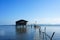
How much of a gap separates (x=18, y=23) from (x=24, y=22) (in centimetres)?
263

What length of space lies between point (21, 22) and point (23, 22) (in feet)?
2.87

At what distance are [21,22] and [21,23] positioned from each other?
0.42 m

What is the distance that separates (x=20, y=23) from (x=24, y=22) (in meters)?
1.71

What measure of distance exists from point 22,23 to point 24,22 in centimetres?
93

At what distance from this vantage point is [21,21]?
5056 cm

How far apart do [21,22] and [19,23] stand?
112 cm

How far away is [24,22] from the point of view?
51.1 meters

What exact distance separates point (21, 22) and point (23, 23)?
105 cm

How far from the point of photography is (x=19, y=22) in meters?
51.1

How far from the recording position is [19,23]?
5122cm

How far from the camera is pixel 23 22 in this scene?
5100 cm

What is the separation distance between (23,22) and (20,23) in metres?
1.31

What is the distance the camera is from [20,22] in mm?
50906

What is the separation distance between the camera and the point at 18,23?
2032 inches
